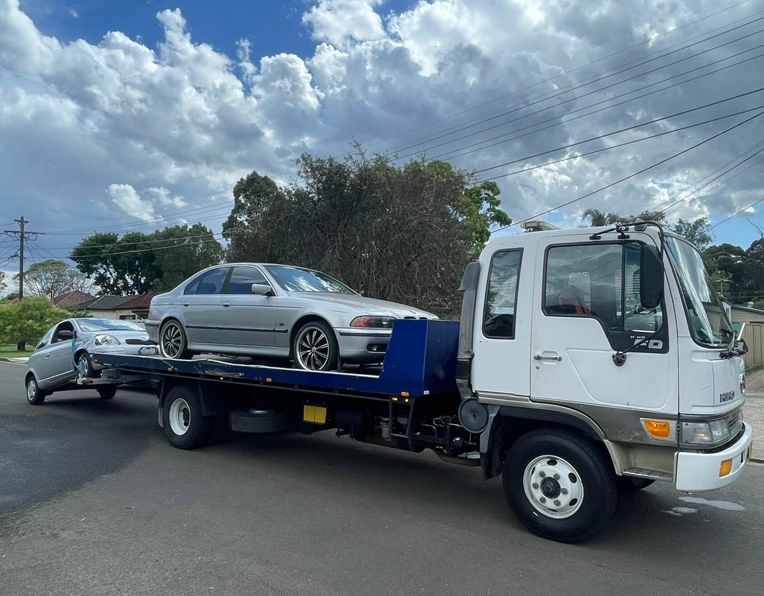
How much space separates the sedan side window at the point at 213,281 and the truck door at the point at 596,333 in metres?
4.62

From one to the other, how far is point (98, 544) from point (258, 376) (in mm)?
2563

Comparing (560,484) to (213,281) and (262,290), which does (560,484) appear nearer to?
(262,290)

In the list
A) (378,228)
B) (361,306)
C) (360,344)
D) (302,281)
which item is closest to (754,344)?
(378,228)

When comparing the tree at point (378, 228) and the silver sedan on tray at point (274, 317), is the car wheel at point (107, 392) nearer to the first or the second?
the silver sedan on tray at point (274, 317)

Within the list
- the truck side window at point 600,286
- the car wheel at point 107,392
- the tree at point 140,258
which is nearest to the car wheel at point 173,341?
the car wheel at point 107,392

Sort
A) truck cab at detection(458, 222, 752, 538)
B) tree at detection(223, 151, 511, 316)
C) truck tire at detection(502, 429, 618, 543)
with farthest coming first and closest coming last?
tree at detection(223, 151, 511, 316), truck tire at detection(502, 429, 618, 543), truck cab at detection(458, 222, 752, 538)

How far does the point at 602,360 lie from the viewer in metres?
4.60

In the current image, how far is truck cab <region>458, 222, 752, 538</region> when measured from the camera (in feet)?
14.0

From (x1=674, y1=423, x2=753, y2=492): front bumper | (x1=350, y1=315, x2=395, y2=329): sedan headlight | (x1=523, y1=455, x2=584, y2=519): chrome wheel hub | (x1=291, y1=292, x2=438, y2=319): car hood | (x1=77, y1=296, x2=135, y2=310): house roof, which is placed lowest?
(x1=523, y1=455, x2=584, y2=519): chrome wheel hub

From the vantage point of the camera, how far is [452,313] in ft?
63.0

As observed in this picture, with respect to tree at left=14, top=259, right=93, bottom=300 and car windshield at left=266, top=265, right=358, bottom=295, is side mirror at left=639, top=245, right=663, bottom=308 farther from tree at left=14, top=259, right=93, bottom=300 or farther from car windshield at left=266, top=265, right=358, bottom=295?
tree at left=14, top=259, right=93, bottom=300

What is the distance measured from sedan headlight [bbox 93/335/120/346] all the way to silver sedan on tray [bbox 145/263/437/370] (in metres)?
2.27

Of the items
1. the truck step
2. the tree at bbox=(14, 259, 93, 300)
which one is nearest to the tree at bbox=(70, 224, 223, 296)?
the tree at bbox=(14, 259, 93, 300)

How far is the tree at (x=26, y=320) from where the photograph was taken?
34.4 m
